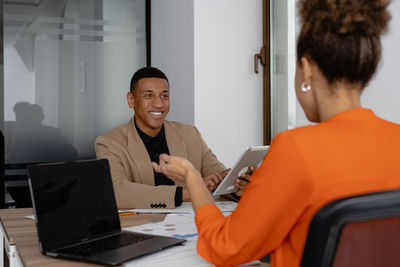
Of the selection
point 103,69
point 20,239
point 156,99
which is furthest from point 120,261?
point 103,69

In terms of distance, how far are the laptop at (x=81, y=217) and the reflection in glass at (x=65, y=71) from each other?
8.02ft

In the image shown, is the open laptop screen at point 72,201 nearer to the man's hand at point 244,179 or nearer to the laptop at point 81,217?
the laptop at point 81,217

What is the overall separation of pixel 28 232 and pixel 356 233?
119 cm

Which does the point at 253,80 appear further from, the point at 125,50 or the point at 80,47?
the point at 80,47

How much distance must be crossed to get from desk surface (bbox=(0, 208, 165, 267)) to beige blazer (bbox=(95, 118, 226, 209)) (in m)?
0.19

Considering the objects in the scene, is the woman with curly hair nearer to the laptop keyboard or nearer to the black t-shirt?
the laptop keyboard

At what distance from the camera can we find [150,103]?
8.40ft

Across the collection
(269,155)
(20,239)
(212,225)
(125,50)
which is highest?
(125,50)

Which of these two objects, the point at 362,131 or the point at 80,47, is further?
the point at 80,47

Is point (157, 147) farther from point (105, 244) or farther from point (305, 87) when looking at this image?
point (305, 87)

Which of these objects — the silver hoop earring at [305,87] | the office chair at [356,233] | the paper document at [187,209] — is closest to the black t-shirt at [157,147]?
the paper document at [187,209]

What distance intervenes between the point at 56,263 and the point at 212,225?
446 millimetres

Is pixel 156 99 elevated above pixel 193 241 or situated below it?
above

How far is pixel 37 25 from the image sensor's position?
370cm
